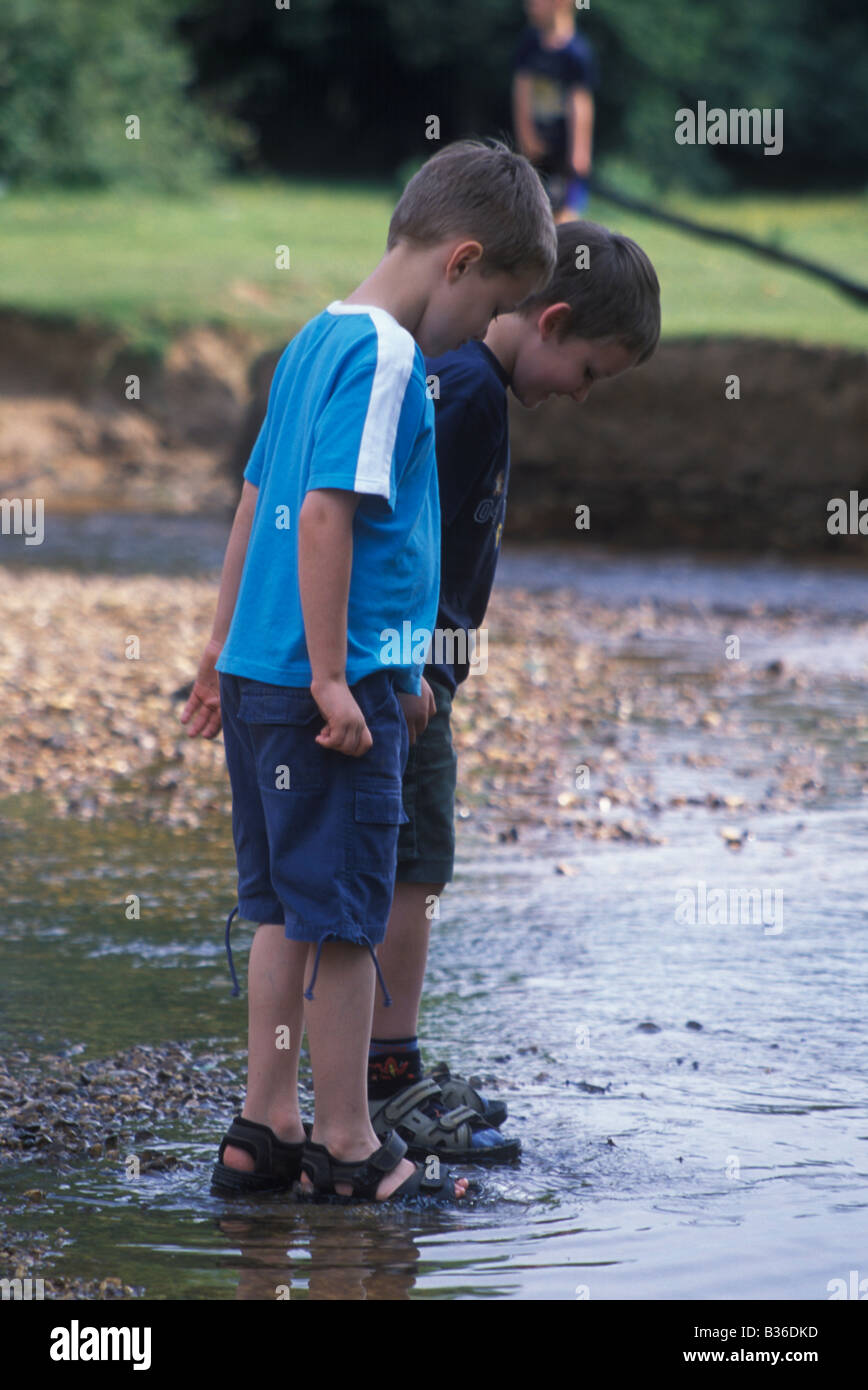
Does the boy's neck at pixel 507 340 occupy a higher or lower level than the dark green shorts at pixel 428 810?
higher

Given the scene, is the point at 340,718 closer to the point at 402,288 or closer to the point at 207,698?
the point at 207,698

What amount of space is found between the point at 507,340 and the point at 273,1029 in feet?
4.25

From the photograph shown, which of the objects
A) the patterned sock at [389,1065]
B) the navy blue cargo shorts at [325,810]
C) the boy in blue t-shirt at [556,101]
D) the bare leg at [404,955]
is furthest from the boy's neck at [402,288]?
the boy in blue t-shirt at [556,101]

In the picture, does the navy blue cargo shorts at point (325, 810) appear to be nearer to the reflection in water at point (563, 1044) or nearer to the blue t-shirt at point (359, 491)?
the blue t-shirt at point (359, 491)

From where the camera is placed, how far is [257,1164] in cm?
299

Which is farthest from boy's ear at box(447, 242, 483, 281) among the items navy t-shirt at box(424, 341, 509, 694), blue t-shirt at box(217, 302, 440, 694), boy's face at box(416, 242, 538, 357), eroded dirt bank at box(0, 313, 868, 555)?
eroded dirt bank at box(0, 313, 868, 555)

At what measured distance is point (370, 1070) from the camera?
11.0 ft

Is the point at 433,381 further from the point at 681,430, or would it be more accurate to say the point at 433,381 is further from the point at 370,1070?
the point at 681,430

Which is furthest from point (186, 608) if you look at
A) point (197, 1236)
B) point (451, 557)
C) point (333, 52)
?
point (333, 52)

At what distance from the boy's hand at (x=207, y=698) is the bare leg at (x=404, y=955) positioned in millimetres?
438

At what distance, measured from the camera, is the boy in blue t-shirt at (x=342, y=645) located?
278cm

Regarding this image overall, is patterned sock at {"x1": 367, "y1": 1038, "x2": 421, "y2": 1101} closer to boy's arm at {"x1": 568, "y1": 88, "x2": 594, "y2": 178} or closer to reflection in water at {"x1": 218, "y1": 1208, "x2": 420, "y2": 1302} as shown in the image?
reflection in water at {"x1": 218, "y1": 1208, "x2": 420, "y2": 1302}

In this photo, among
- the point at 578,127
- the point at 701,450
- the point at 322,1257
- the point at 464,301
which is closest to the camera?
the point at 322,1257

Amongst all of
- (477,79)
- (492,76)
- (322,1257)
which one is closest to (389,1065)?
(322,1257)
